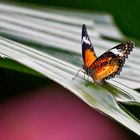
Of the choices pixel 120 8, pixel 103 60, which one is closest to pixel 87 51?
pixel 103 60

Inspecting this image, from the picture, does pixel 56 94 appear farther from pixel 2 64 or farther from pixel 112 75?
pixel 2 64

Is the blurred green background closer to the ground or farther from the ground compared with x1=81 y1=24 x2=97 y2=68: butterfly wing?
closer to the ground

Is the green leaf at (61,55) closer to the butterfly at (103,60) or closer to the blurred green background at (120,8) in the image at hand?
the butterfly at (103,60)

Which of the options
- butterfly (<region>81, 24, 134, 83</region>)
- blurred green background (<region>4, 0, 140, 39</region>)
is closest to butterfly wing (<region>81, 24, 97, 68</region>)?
butterfly (<region>81, 24, 134, 83</region>)

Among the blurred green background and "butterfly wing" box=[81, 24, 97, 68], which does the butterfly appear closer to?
"butterfly wing" box=[81, 24, 97, 68]

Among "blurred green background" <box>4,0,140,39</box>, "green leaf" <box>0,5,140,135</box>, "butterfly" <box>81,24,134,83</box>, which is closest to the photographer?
"green leaf" <box>0,5,140,135</box>

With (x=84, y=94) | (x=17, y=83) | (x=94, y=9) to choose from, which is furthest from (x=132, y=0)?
(x=84, y=94)

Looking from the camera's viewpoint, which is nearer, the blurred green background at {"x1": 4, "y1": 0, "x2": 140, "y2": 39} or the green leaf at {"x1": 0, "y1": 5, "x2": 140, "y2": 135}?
the green leaf at {"x1": 0, "y1": 5, "x2": 140, "y2": 135}

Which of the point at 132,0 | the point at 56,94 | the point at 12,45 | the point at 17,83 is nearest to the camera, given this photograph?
the point at 12,45
